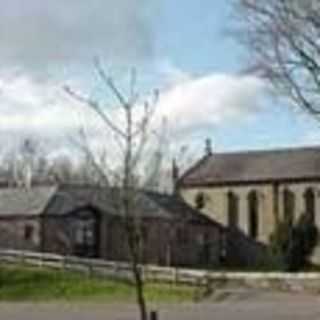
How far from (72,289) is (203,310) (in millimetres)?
14528

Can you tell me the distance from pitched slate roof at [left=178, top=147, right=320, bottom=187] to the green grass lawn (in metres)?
39.0

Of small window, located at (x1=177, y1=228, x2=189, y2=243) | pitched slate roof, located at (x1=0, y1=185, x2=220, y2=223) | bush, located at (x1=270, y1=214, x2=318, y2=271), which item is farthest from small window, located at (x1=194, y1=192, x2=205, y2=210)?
bush, located at (x1=270, y1=214, x2=318, y2=271)

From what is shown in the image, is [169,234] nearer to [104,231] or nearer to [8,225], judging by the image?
[104,231]

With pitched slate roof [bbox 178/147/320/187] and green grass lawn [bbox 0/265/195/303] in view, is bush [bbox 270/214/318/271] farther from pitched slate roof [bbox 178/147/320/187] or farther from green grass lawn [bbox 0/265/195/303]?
green grass lawn [bbox 0/265/195/303]

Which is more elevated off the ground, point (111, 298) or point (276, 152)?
point (276, 152)

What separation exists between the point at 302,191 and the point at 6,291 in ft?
147

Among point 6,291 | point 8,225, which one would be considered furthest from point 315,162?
point 6,291

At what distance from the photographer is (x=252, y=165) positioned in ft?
360

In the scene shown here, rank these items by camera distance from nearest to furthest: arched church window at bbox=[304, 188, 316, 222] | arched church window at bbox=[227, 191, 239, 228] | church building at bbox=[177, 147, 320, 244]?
1. arched church window at bbox=[304, 188, 316, 222]
2. church building at bbox=[177, 147, 320, 244]
3. arched church window at bbox=[227, 191, 239, 228]

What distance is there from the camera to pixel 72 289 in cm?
6462

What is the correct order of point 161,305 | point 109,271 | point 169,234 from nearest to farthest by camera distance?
1. point 161,305
2. point 109,271
3. point 169,234

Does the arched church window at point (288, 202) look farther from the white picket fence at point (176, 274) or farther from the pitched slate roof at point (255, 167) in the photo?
the white picket fence at point (176, 274)

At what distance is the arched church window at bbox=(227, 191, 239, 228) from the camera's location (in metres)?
109

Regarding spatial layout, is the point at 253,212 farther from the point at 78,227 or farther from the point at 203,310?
the point at 203,310
